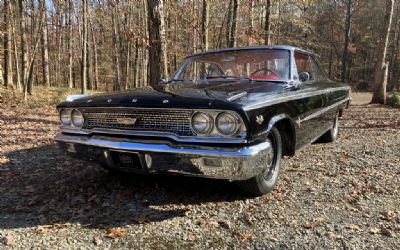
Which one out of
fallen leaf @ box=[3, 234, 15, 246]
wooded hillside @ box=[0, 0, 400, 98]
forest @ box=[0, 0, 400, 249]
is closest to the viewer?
fallen leaf @ box=[3, 234, 15, 246]

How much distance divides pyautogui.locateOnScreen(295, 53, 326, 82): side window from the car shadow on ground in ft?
6.18

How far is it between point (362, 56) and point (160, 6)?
44.1 m

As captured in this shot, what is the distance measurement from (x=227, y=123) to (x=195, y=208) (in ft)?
2.99

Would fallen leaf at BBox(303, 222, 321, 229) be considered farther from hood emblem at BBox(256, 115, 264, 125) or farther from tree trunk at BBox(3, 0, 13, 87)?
tree trunk at BBox(3, 0, 13, 87)

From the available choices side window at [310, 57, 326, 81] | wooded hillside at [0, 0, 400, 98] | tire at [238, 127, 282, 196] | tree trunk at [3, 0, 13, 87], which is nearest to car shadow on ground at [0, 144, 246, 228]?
tire at [238, 127, 282, 196]

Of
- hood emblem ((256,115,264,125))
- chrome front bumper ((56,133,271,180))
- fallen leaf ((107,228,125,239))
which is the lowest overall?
fallen leaf ((107,228,125,239))

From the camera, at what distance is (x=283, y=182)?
399cm

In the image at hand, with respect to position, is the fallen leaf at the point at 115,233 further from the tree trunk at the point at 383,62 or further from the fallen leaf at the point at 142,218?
the tree trunk at the point at 383,62

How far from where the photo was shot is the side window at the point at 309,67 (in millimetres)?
4547

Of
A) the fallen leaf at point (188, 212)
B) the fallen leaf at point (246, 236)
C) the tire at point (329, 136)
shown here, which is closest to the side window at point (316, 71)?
the tire at point (329, 136)

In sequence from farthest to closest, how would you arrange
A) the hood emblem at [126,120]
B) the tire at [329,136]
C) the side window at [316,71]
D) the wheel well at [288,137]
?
1. the tire at [329,136]
2. the side window at [316,71]
3. the wheel well at [288,137]
4. the hood emblem at [126,120]

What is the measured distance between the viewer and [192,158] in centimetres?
283

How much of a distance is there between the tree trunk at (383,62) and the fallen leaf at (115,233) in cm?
1243

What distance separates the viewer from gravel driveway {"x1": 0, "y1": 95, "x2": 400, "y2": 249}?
2680 millimetres
